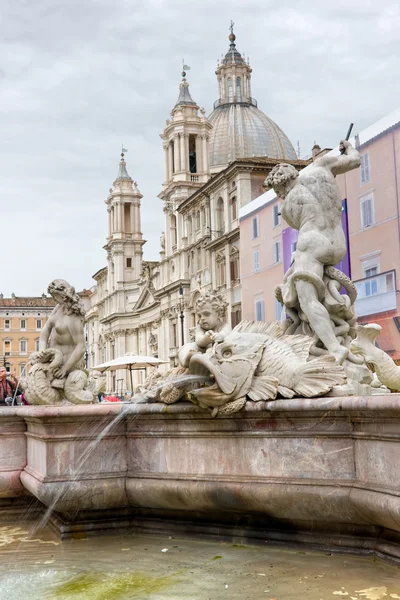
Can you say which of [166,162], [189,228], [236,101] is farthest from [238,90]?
[189,228]

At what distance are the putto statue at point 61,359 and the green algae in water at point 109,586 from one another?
2.06m

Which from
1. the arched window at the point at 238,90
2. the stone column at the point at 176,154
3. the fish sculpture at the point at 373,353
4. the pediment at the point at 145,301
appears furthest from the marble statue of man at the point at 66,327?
the arched window at the point at 238,90

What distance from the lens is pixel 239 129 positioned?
64.1 metres

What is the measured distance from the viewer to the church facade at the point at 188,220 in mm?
44719

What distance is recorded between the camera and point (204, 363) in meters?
4.47

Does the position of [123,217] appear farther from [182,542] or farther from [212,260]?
[182,542]

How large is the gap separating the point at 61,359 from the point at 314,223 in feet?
7.46

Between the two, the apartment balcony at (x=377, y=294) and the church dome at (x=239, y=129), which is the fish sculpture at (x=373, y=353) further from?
the church dome at (x=239, y=129)

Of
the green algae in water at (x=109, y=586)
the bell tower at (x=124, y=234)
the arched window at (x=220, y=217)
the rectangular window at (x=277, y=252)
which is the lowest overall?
the green algae in water at (x=109, y=586)

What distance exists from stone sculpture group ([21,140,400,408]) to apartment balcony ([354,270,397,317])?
1605cm

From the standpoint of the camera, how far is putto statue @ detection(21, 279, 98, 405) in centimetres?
582

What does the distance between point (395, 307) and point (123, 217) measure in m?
62.5

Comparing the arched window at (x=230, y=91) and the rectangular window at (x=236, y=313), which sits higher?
the arched window at (x=230, y=91)

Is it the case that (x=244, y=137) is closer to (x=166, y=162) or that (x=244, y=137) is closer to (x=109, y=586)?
(x=166, y=162)
